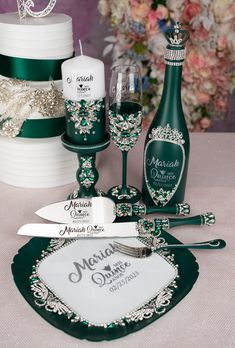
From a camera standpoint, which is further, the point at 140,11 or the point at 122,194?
the point at 140,11

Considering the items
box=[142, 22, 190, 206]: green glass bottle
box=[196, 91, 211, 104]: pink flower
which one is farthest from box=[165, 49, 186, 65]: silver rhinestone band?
box=[196, 91, 211, 104]: pink flower

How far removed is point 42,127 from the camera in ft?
2.85

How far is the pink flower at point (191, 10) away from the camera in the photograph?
1113mm

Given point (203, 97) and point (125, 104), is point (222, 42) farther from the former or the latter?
point (125, 104)

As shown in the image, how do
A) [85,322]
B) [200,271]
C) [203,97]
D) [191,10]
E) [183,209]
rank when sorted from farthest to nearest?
[203,97], [191,10], [183,209], [200,271], [85,322]

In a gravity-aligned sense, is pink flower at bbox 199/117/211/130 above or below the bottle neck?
below

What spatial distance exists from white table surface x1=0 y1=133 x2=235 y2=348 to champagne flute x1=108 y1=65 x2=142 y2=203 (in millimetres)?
175

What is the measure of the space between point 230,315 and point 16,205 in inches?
17.9

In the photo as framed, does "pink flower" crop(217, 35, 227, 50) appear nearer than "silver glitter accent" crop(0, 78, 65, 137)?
No

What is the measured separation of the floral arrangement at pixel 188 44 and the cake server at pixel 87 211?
1.79 ft

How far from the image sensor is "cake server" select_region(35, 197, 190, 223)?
2.50 ft

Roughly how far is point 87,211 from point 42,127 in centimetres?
21

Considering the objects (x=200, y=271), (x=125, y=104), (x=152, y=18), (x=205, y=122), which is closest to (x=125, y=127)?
(x=125, y=104)

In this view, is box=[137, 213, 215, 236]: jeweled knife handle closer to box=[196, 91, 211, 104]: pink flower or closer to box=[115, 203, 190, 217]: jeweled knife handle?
box=[115, 203, 190, 217]: jeweled knife handle
